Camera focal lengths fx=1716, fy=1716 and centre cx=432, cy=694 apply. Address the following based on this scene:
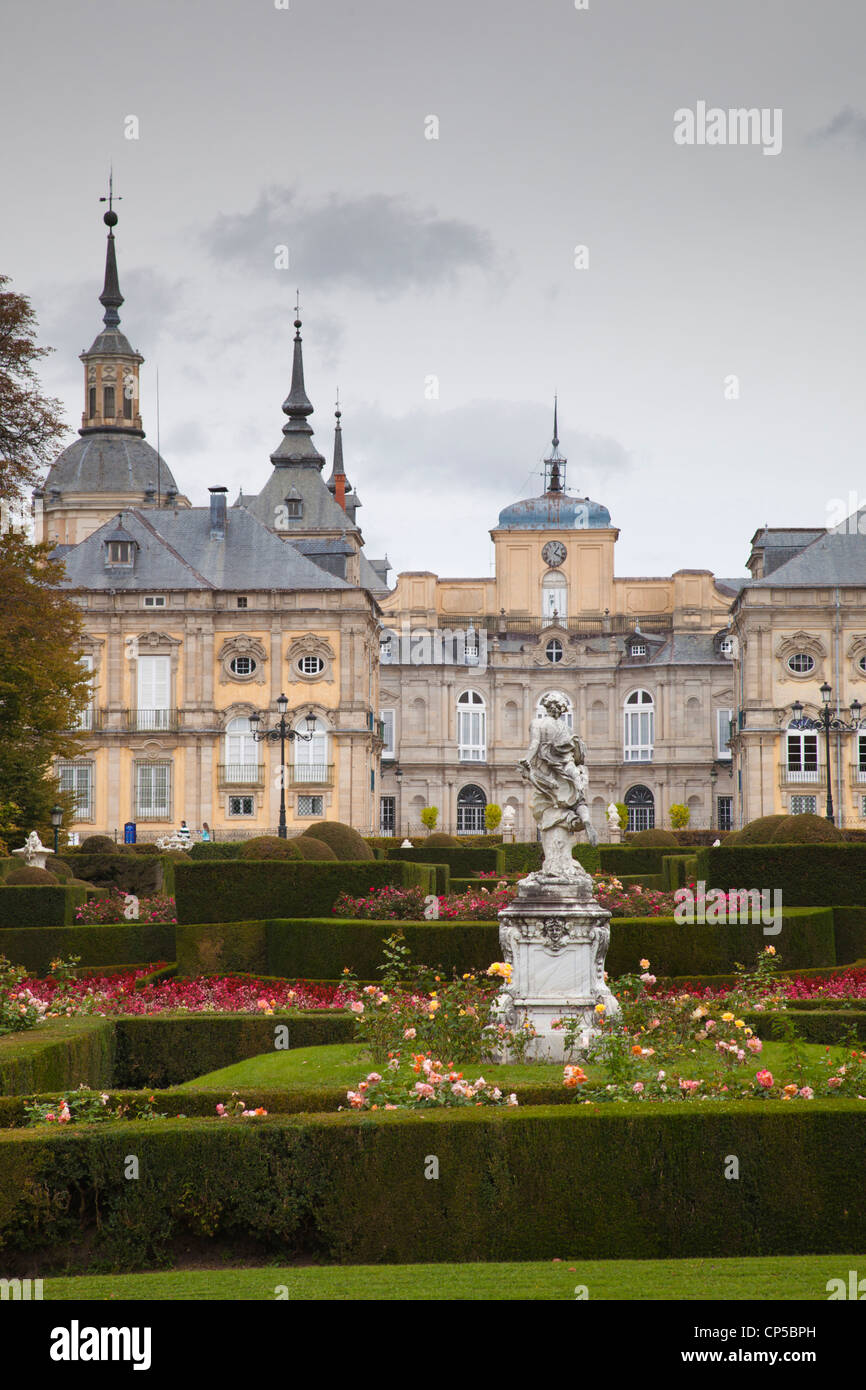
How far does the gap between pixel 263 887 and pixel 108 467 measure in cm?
5845

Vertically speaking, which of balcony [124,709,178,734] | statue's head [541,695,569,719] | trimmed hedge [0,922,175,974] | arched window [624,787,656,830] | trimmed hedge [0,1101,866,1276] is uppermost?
balcony [124,709,178,734]

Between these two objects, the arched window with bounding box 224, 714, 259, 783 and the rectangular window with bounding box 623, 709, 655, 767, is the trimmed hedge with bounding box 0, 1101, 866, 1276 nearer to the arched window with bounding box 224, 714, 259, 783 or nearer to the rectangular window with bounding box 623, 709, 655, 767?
the arched window with bounding box 224, 714, 259, 783

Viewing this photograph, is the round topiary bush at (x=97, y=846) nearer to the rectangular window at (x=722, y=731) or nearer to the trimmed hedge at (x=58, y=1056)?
the trimmed hedge at (x=58, y=1056)

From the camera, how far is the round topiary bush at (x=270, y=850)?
2486 cm

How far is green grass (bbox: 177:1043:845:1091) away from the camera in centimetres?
1297

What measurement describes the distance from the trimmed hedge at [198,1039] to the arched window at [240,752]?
156ft

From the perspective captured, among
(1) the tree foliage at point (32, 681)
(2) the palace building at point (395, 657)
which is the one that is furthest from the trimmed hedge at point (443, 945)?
(2) the palace building at point (395, 657)

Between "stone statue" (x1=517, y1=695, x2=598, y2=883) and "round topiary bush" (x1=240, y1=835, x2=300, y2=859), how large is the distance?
9.39 m

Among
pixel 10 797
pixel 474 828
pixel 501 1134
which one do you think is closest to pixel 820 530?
pixel 474 828

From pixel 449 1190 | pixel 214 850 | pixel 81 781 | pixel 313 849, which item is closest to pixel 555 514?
pixel 81 781

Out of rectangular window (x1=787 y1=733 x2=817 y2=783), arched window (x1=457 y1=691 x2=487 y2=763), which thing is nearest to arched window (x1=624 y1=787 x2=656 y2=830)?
arched window (x1=457 y1=691 x2=487 y2=763)

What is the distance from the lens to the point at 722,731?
82.2 m

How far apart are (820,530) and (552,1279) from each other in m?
65.1
